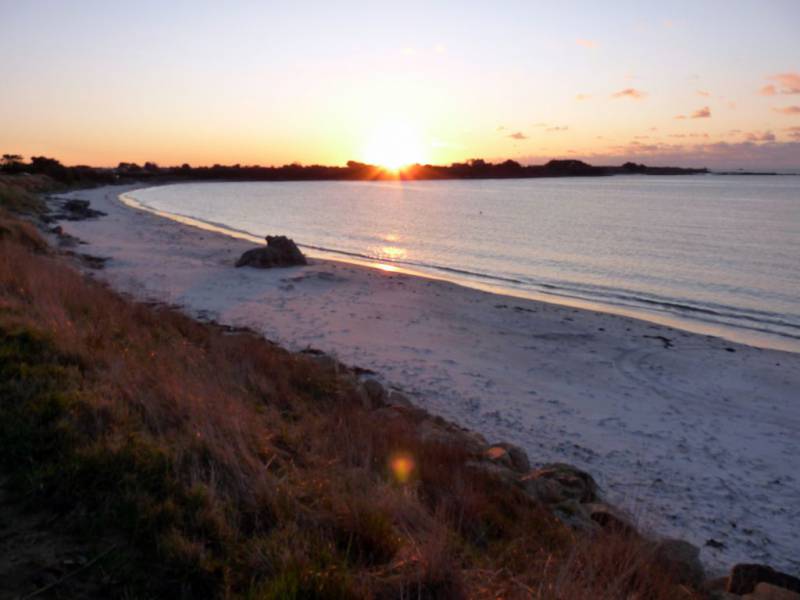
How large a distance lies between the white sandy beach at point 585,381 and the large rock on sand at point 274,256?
1.54 metres

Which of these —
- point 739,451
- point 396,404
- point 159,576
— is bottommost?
point 739,451

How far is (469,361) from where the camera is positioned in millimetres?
13430

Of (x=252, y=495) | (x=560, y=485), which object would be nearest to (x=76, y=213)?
(x=560, y=485)

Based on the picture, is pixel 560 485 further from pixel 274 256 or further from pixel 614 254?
pixel 614 254

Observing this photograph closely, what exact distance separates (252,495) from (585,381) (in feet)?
30.9

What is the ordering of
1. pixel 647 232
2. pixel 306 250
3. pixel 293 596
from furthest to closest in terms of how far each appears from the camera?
1. pixel 647 232
2. pixel 306 250
3. pixel 293 596

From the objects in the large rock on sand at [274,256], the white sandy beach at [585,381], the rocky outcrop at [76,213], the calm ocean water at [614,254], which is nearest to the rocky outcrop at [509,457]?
the white sandy beach at [585,381]

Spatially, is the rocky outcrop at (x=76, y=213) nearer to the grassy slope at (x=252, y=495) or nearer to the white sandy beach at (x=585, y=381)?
the white sandy beach at (x=585, y=381)

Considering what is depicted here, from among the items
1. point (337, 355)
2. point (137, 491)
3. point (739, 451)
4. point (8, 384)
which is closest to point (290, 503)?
point (137, 491)

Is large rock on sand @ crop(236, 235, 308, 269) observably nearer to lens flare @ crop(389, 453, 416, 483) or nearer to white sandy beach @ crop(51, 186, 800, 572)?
white sandy beach @ crop(51, 186, 800, 572)

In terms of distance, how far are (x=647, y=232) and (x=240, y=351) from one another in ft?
132

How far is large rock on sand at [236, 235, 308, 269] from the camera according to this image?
82.4 feet

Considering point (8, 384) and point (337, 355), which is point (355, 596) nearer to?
point (8, 384)

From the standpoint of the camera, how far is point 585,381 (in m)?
12.5
